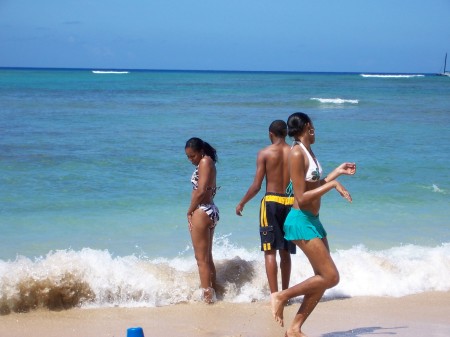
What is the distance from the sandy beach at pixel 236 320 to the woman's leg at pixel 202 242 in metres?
0.25

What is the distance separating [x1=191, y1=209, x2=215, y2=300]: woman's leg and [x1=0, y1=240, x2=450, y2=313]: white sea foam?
0.27 meters

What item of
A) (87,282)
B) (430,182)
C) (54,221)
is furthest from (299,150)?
(430,182)

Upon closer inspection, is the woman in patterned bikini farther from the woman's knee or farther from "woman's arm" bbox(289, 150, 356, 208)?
the woman's knee

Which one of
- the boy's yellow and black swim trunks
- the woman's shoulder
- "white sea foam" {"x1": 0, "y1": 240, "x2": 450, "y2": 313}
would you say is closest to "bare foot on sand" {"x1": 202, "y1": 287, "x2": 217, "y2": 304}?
"white sea foam" {"x1": 0, "y1": 240, "x2": 450, "y2": 313}

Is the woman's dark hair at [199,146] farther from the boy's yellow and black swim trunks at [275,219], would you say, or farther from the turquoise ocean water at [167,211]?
the turquoise ocean water at [167,211]

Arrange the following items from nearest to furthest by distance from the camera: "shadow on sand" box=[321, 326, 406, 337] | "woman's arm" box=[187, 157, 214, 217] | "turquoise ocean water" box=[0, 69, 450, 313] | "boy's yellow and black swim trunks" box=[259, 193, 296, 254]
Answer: "shadow on sand" box=[321, 326, 406, 337], "boy's yellow and black swim trunks" box=[259, 193, 296, 254], "woman's arm" box=[187, 157, 214, 217], "turquoise ocean water" box=[0, 69, 450, 313]

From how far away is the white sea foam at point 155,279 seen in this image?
6000mm

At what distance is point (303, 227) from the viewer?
4629 mm

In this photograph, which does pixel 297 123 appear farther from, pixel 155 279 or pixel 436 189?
pixel 436 189

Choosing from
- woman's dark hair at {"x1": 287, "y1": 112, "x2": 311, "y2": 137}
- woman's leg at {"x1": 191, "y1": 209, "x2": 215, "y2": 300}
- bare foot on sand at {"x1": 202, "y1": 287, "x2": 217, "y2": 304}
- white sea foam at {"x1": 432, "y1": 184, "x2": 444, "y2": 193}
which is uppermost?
woman's dark hair at {"x1": 287, "y1": 112, "x2": 311, "y2": 137}

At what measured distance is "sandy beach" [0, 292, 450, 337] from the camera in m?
5.33

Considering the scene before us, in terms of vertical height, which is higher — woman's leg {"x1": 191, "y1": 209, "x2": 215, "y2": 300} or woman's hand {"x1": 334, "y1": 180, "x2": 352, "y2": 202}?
woman's hand {"x1": 334, "y1": 180, "x2": 352, "y2": 202}

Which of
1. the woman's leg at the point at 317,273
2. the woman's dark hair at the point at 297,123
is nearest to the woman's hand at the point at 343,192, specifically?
the woman's leg at the point at 317,273

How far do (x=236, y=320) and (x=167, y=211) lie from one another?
445cm
